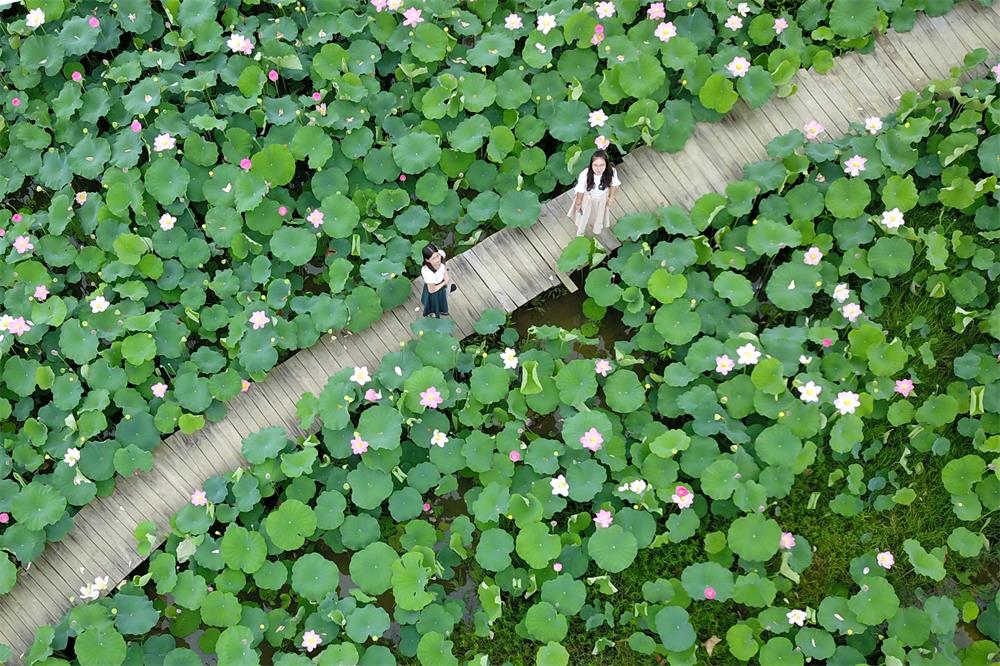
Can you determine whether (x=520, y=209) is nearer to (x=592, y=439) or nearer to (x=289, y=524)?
(x=592, y=439)

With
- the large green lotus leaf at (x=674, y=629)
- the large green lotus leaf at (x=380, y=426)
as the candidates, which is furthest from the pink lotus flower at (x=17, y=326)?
the large green lotus leaf at (x=674, y=629)

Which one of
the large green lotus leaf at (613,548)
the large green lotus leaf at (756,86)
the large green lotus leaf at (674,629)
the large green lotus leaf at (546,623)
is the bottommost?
the large green lotus leaf at (674,629)

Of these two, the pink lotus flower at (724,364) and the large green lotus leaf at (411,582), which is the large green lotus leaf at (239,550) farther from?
the pink lotus flower at (724,364)

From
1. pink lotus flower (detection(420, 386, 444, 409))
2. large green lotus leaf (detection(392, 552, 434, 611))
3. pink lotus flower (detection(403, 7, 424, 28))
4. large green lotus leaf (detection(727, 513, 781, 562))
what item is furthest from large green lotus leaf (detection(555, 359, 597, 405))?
pink lotus flower (detection(403, 7, 424, 28))

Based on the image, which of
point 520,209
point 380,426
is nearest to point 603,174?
point 520,209

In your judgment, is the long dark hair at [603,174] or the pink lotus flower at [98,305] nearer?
the long dark hair at [603,174]

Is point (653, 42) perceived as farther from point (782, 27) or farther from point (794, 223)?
point (794, 223)

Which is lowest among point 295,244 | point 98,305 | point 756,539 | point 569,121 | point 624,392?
point 756,539
